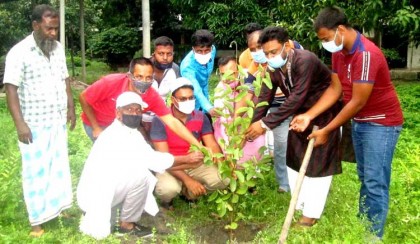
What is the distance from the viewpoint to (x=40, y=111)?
3.83 metres

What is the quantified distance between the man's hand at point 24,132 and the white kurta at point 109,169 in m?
0.47

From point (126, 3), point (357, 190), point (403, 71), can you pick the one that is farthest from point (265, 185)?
point (126, 3)

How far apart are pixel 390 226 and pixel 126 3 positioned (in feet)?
56.4

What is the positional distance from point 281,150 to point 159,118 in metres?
1.25

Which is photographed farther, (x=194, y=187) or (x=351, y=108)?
(x=194, y=187)

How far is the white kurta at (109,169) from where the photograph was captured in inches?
143

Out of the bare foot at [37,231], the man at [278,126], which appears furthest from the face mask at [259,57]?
the bare foot at [37,231]

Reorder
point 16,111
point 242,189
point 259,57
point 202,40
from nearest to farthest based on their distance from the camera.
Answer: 1. point 16,111
2. point 242,189
3. point 259,57
4. point 202,40

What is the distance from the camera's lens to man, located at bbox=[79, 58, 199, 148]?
13.6 feet

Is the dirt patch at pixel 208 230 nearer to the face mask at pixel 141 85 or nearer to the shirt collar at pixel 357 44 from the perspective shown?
the face mask at pixel 141 85

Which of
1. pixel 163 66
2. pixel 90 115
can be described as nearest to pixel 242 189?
pixel 90 115

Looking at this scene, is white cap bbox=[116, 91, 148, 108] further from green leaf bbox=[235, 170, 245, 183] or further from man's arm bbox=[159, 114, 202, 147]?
green leaf bbox=[235, 170, 245, 183]

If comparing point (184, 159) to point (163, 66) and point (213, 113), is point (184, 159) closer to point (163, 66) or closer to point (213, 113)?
point (213, 113)

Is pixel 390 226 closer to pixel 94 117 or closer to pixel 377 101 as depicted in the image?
pixel 377 101
